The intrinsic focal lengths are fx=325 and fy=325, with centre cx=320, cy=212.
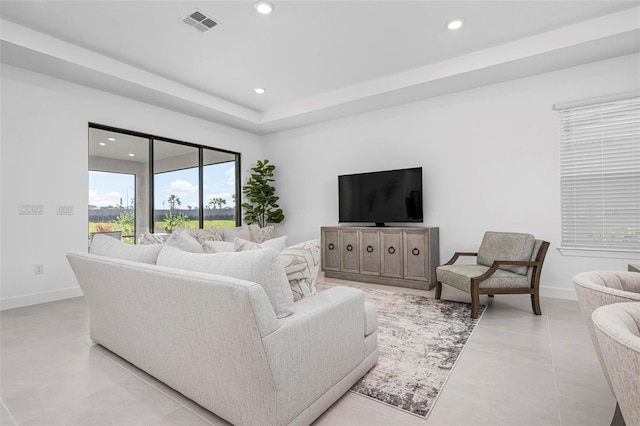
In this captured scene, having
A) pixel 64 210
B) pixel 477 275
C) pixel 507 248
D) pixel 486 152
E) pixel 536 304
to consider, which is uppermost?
pixel 486 152

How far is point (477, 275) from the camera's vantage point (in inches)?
130

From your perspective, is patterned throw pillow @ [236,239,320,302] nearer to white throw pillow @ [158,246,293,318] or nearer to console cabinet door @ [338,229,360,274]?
white throw pillow @ [158,246,293,318]

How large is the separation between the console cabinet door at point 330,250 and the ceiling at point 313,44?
2.08 metres

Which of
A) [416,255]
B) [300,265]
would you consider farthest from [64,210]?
[416,255]

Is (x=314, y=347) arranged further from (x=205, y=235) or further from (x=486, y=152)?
(x=486, y=152)

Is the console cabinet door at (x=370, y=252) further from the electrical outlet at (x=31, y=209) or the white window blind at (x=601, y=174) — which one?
the electrical outlet at (x=31, y=209)

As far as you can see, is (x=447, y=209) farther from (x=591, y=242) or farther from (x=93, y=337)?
(x=93, y=337)

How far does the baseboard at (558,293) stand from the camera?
3758 millimetres

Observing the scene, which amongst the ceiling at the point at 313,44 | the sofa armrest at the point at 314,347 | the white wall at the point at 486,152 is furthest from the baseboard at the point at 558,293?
the sofa armrest at the point at 314,347

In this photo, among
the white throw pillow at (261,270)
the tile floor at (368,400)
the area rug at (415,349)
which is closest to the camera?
the white throw pillow at (261,270)

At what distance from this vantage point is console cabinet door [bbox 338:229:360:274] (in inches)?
194

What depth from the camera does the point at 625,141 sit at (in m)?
3.56

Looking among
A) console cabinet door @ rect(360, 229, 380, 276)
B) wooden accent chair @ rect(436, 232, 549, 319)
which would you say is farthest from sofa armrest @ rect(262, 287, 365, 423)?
console cabinet door @ rect(360, 229, 380, 276)

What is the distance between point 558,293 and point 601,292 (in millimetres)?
3266
